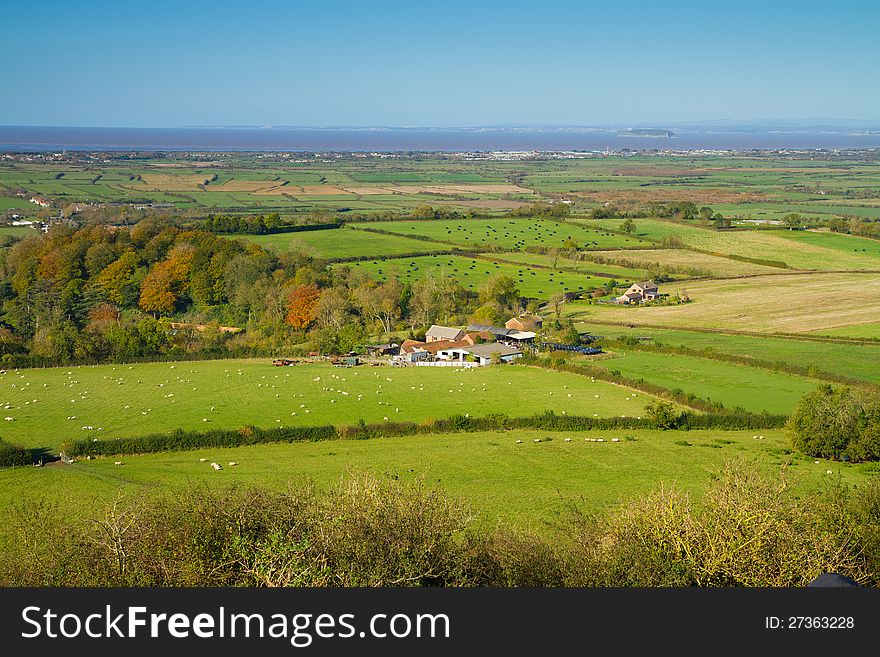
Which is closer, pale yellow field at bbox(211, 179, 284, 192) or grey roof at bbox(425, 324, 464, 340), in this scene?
grey roof at bbox(425, 324, 464, 340)

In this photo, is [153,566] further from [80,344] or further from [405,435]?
[80,344]

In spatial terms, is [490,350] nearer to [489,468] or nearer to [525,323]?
[525,323]

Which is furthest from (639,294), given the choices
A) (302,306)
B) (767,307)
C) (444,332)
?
(302,306)

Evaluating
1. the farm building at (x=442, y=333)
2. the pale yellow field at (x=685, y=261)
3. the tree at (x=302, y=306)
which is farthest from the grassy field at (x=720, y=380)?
the pale yellow field at (x=685, y=261)

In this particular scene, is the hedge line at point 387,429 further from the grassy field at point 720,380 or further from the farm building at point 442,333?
the farm building at point 442,333

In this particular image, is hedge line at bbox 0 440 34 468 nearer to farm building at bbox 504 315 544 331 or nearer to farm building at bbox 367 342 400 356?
farm building at bbox 367 342 400 356

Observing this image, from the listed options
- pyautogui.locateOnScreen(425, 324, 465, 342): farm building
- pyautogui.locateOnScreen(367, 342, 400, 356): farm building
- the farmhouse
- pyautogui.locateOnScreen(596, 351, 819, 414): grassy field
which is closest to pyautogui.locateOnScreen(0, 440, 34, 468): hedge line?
pyautogui.locateOnScreen(367, 342, 400, 356): farm building
